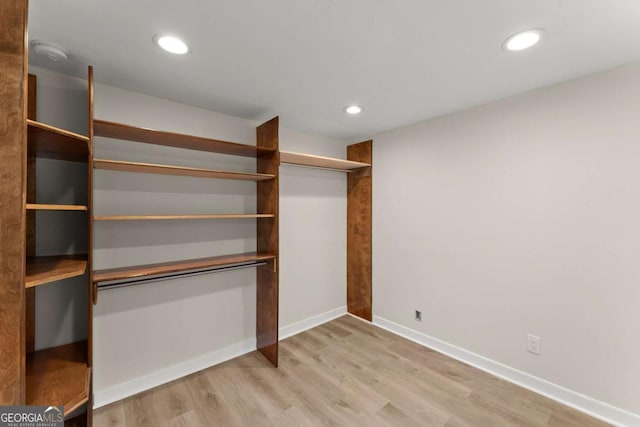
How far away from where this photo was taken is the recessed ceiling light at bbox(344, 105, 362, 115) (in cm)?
237

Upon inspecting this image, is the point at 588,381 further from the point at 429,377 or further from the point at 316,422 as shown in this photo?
the point at 316,422

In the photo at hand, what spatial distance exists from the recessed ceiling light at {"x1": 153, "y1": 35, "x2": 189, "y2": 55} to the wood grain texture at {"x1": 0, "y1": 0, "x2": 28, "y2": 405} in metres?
0.54

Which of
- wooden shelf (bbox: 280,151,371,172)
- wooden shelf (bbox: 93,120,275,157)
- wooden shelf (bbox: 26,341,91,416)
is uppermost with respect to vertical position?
wooden shelf (bbox: 280,151,371,172)

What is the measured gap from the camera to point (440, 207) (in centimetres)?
265

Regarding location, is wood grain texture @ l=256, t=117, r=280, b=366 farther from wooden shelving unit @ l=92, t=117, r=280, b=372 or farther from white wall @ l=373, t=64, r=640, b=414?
white wall @ l=373, t=64, r=640, b=414

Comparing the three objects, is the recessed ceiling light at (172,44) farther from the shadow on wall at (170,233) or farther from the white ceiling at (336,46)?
the shadow on wall at (170,233)

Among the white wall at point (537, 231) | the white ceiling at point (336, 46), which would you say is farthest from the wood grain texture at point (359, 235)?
the white ceiling at point (336, 46)

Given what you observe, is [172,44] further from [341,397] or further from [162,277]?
[341,397]

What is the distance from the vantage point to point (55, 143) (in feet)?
4.67

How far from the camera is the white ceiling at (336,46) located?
47.3 inches

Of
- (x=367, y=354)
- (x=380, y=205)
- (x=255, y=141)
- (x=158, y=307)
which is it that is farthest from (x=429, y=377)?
(x=255, y=141)

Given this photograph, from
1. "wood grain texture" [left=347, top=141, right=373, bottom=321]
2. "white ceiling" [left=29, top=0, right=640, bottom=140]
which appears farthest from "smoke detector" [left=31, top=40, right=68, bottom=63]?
"wood grain texture" [left=347, top=141, right=373, bottom=321]

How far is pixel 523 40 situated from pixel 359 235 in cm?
243

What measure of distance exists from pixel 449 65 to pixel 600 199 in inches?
54.2
